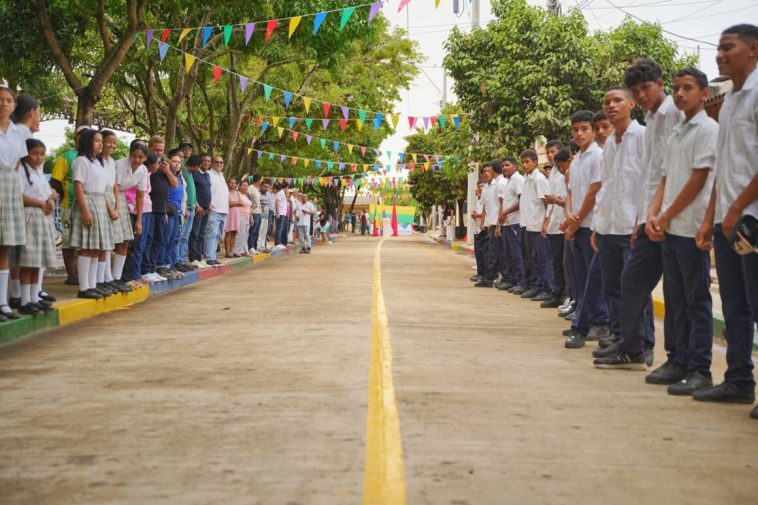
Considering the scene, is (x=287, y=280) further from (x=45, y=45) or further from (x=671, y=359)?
(x=671, y=359)

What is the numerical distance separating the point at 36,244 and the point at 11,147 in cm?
96

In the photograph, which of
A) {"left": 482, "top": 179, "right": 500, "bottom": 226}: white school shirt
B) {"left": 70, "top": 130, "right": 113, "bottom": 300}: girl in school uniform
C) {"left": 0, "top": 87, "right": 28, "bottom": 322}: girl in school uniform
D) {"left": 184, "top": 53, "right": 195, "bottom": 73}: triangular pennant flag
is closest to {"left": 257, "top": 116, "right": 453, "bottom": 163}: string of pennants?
{"left": 184, "top": 53, "right": 195, "bottom": 73}: triangular pennant flag

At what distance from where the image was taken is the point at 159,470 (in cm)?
384

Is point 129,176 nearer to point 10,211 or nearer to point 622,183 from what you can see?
point 10,211

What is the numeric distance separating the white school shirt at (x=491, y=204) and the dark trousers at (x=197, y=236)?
16.4 ft

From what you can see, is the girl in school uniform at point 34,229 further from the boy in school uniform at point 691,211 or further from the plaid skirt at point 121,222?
the boy in school uniform at point 691,211

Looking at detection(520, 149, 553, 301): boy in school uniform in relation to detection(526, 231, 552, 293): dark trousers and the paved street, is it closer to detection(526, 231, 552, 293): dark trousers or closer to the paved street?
detection(526, 231, 552, 293): dark trousers

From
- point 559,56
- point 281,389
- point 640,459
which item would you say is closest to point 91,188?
point 281,389

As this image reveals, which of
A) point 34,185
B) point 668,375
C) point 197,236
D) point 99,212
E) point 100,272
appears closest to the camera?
point 668,375

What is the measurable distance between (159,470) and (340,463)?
0.75 metres

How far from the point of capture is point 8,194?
7.89 m

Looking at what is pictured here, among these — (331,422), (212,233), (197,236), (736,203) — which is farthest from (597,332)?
(212,233)

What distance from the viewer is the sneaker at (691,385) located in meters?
5.71

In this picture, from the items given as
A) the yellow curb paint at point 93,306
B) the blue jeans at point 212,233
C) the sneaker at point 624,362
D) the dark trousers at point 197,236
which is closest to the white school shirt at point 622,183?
the sneaker at point 624,362
